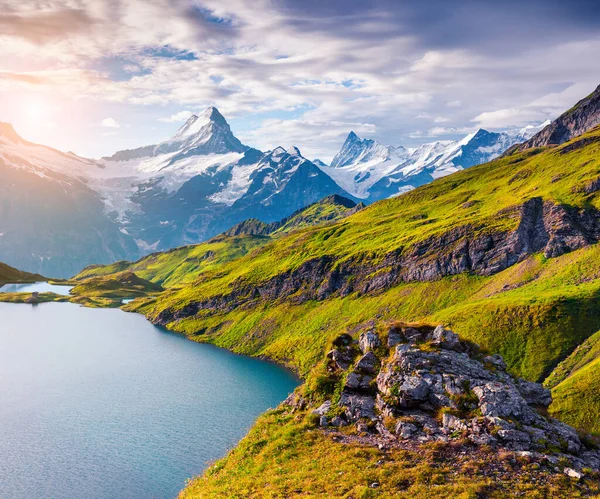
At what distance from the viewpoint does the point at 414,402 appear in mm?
38375

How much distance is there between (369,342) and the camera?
4656 cm

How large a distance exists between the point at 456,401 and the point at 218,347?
155887 mm

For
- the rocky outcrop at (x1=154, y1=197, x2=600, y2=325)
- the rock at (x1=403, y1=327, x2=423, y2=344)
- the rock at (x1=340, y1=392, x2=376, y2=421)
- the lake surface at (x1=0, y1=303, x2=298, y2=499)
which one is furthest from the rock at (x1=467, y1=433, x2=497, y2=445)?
the rocky outcrop at (x1=154, y1=197, x2=600, y2=325)

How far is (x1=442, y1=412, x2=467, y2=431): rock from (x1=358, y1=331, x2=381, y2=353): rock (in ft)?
36.7

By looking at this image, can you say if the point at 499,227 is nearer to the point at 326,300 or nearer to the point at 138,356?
the point at 326,300

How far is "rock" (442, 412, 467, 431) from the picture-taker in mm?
34750

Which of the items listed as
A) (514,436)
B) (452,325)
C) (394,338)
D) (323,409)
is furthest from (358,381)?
(452,325)

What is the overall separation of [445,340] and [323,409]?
13681 millimetres

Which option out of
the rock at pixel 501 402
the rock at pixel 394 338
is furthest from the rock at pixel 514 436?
the rock at pixel 394 338

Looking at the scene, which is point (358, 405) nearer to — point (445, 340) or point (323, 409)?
point (323, 409)

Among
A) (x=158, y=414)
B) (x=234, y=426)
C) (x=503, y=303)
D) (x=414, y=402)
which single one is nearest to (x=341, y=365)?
(x=414, y=402)

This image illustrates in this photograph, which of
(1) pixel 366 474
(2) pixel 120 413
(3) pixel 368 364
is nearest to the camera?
(1) pixel 366 474

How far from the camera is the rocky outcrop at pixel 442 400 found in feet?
110

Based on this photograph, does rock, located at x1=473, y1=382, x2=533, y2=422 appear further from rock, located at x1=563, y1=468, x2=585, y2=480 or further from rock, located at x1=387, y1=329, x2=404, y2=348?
rock, located at x1=387, y1=329, x2=404, y2=348
